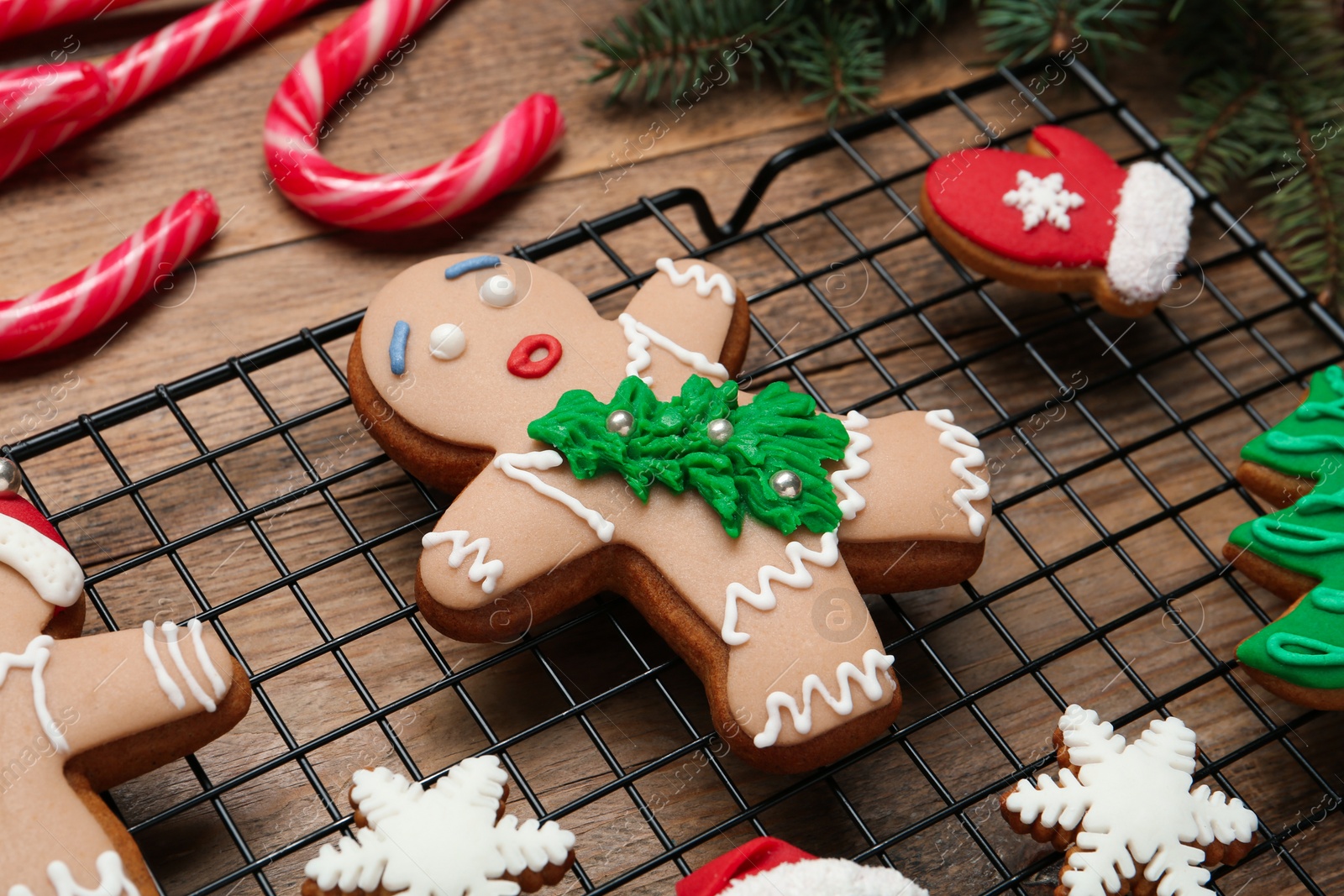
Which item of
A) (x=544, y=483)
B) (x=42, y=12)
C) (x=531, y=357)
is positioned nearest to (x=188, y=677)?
(x=544, y=483)

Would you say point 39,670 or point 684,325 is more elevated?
point 684,325

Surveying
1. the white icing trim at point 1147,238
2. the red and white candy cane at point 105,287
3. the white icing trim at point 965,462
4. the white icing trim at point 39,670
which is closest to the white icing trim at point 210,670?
the white icing trim at point 39,670

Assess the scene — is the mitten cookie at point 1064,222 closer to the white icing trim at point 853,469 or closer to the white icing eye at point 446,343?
the white icing trim at point 853,469

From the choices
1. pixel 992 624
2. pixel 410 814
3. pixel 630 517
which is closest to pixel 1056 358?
pixel 992 624

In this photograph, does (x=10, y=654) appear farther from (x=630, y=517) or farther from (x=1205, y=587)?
(x=1205, y=587)

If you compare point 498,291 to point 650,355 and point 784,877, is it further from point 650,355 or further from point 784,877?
point 784,877
